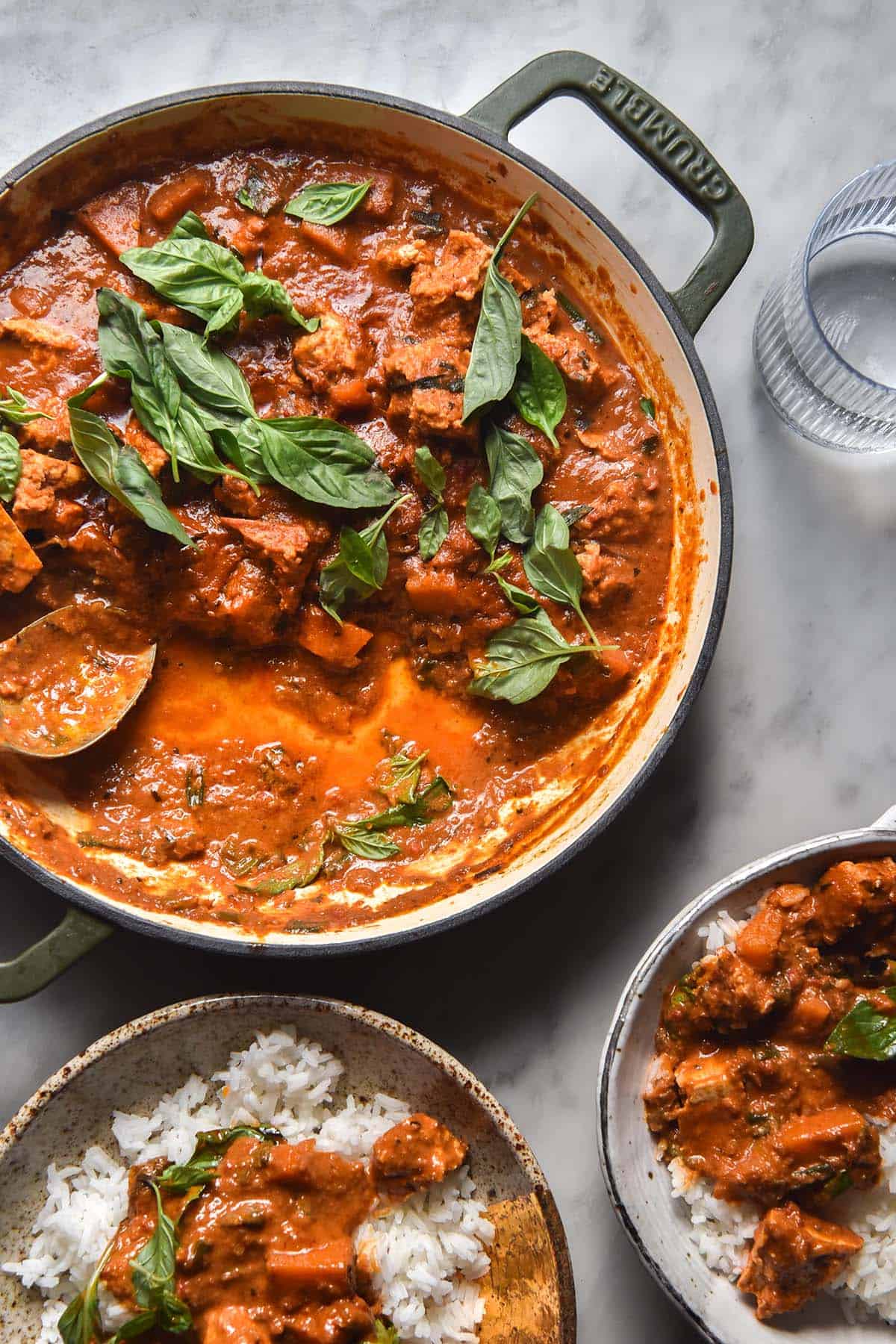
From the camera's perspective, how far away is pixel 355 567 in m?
2.80

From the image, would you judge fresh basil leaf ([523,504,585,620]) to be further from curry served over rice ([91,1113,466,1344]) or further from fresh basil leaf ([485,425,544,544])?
curry served over rice ([91,1113,466,1344])

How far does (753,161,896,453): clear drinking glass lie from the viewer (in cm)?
301

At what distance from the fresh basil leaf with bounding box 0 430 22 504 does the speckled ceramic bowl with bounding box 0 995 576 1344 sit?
1.35m

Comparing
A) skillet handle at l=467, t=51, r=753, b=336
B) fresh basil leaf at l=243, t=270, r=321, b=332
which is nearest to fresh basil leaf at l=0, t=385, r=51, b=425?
fresh basil leaf at l=243, t=270, r=321, b=332

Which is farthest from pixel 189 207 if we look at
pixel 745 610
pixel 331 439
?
pixel 745 610

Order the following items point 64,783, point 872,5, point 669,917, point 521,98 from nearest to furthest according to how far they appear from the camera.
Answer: point 521,98
point 64,783
point 669,917
point 872,5

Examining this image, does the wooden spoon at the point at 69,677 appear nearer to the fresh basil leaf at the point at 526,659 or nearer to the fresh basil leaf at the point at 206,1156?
the fresh basil leaf at the point at 526,659

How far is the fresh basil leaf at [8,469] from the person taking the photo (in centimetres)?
270

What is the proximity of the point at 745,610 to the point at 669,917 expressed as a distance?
0.94 metres

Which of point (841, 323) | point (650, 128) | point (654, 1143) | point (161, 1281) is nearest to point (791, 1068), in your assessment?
point (654, 1143)

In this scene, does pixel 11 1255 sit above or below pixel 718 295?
below

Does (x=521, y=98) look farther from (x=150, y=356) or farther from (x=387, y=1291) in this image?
(x=387, y=1291)

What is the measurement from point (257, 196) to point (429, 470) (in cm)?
93

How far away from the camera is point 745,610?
321cm
